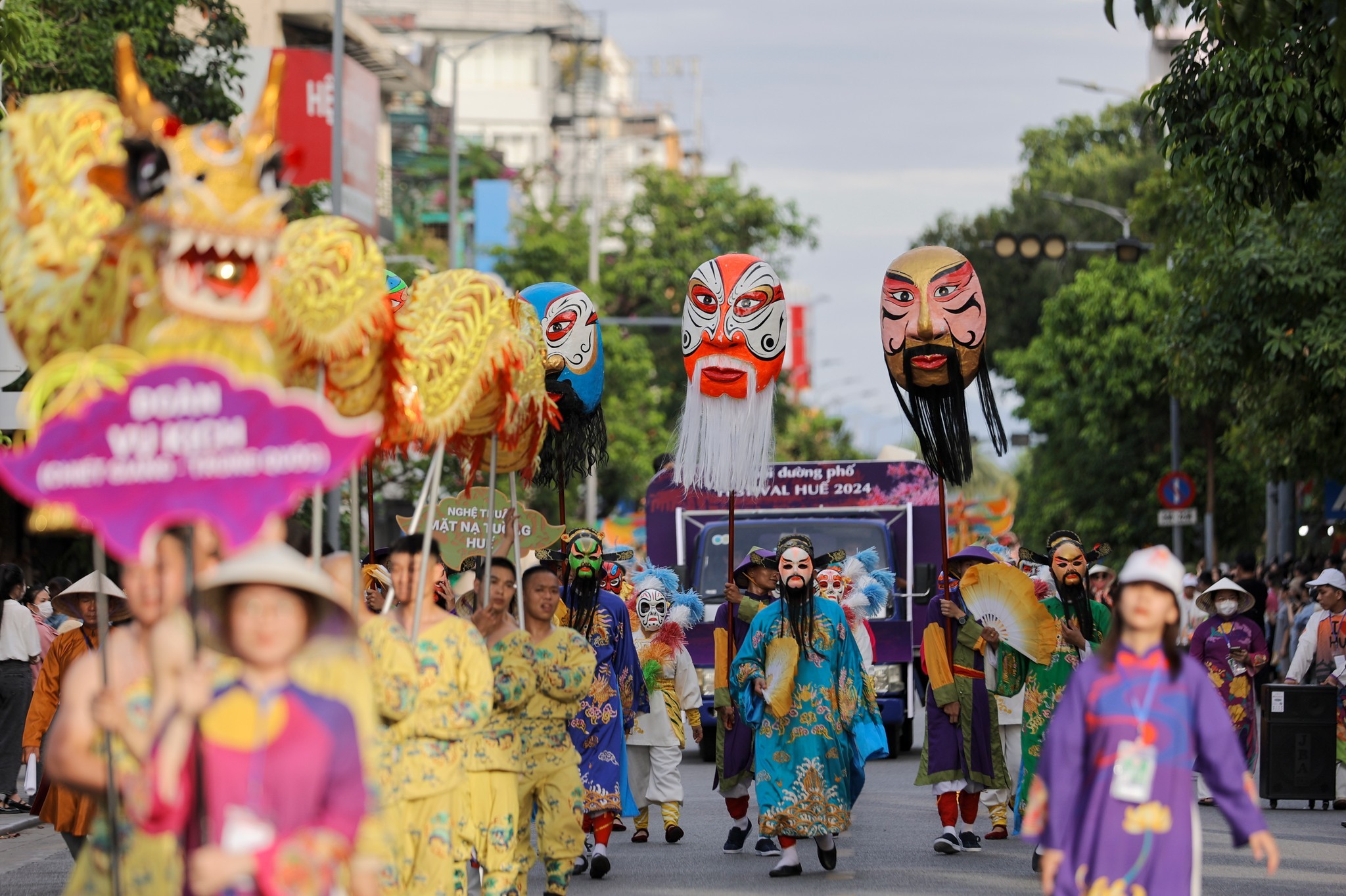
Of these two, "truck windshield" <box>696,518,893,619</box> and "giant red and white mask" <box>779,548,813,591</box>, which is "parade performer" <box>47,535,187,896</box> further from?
"truck windshield" <box>696,518,893,619</box>

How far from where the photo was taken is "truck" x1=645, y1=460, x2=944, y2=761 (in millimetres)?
18875

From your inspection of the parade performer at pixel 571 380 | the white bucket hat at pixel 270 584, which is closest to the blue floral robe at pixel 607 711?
the parade performer at pixel 571 380

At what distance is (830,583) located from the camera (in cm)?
1494

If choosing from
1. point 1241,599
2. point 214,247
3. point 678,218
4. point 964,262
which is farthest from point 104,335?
point 678,218

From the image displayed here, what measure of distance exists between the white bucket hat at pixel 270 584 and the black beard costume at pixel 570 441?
7.41 meters

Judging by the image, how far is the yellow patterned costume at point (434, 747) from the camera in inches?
298

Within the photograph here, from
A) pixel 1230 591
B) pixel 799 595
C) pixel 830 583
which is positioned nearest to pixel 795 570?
pixel 799 595

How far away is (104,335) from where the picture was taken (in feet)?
18.4

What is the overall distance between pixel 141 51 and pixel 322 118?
55.4 ft

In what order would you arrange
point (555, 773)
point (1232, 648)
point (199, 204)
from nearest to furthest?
1. point (199, 204)
2. point (555, 773)
3. point (1232, 648)

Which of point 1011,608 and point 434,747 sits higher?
point 1011,608

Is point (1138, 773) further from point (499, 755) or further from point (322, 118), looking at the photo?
point (322, 118)

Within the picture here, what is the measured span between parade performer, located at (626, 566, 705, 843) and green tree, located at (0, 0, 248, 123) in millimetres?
6428

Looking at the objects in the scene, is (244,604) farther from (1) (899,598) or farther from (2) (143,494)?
(1) (899,598)
